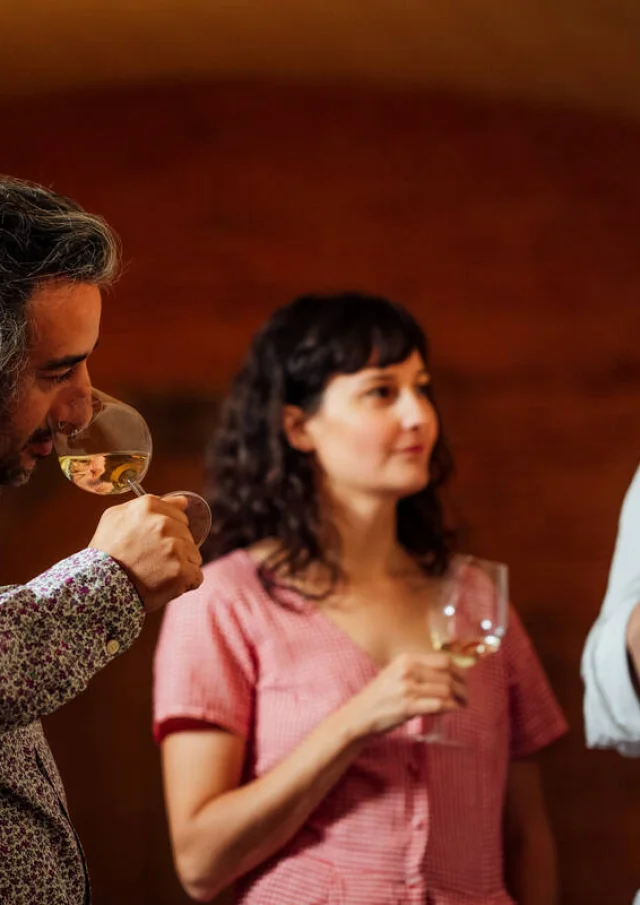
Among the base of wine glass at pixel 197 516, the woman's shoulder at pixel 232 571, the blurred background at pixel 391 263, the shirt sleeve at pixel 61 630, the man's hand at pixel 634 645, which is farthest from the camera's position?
the blurred background at pixel 391 263

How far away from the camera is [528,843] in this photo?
Answer: 1.93 meters

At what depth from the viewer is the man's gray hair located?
1.04 m

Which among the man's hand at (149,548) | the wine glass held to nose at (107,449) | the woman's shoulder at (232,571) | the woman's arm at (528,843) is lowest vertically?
the woman's arm at (528,843)

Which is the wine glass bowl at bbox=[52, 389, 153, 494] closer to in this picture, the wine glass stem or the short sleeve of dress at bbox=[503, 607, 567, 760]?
the wine glass stem

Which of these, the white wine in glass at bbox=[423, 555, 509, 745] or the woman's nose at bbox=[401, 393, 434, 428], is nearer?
the white wine in glass at bbox=[423, 555, 509, 745]

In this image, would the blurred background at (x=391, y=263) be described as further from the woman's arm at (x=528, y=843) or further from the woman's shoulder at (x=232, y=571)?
the woman's shoulder at (x=232, y=571)

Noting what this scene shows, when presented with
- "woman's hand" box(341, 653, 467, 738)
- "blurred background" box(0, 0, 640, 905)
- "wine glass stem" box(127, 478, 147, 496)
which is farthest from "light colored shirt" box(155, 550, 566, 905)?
"blurred background" box(0, 0, 640, 905)

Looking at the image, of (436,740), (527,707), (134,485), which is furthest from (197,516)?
(527,707)

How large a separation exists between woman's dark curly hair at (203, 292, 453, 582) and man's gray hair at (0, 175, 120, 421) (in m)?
0.81

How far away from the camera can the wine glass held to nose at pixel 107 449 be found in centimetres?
115

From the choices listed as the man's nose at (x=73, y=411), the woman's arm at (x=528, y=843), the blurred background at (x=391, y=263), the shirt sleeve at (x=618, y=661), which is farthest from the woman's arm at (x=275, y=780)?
the blurred background at (x=391, y=263)

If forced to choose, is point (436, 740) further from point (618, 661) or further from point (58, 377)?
point (58, 377)

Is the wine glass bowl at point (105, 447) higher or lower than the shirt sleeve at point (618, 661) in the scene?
higher

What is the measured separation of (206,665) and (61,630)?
2.52ft
